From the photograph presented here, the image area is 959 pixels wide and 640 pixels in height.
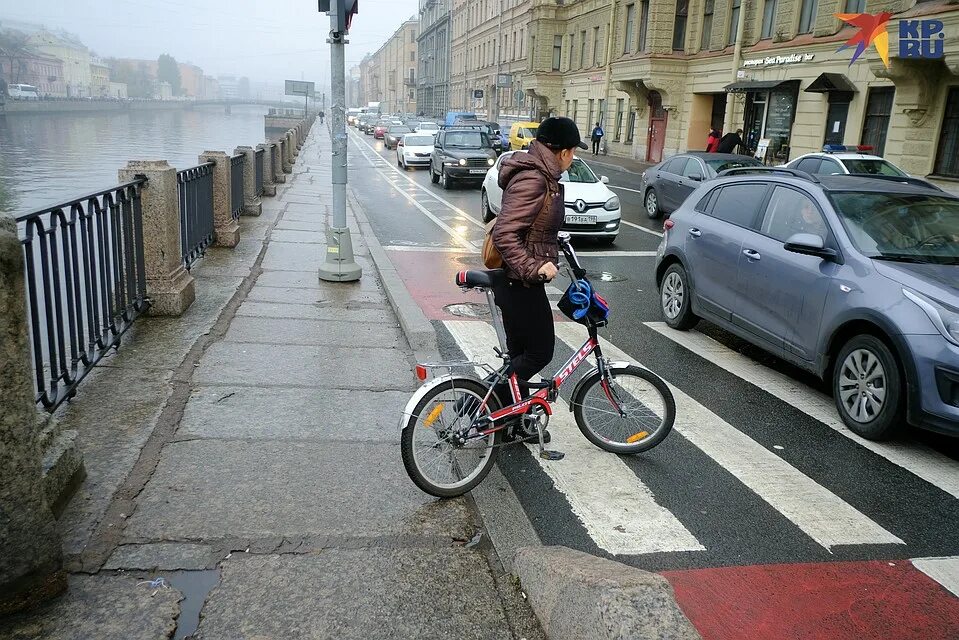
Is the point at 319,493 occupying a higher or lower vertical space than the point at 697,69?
lower

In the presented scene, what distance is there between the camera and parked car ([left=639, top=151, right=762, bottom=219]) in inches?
599

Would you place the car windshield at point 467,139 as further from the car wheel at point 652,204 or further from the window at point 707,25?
the window at point 707,25

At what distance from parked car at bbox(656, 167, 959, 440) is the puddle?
13.7ft

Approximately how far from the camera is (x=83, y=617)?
2750mm

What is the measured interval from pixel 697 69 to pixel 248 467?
35.5 metres

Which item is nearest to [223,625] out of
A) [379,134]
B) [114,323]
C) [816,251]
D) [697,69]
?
[114,323]

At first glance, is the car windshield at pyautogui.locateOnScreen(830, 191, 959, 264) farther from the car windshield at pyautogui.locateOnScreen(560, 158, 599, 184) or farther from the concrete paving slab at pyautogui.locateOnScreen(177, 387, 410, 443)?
the car windshield at pyautogui.locateOnScreen(560, 158, 599, 184)

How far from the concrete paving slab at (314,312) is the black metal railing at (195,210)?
1059 millimetres

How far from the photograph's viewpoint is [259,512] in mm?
3588

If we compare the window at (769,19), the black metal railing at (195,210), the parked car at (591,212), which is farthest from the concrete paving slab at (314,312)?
the window at (769,19)

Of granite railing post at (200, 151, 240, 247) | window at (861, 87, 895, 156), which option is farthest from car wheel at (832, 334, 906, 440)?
window at (861, 87, 895, 156)

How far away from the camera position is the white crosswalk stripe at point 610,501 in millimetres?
3652

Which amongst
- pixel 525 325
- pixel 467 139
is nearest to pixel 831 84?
pixel 467 139

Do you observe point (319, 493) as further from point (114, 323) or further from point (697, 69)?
point (697, 69)
